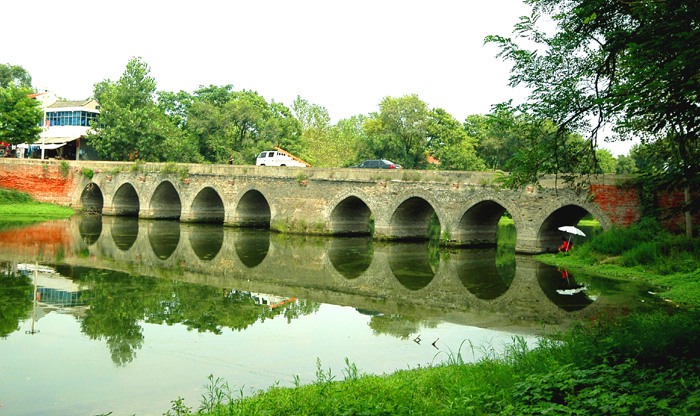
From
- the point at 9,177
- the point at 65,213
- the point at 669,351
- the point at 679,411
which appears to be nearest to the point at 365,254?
the point at 669,351

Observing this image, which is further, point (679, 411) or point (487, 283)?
point (487, 283)

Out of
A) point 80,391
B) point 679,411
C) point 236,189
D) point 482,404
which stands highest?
point 236,189

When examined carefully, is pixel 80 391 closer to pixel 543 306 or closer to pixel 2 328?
pixel 2 328

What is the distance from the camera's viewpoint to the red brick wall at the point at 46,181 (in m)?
34.6

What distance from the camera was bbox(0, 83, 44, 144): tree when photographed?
1451 inches

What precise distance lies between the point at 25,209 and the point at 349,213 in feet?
61.8

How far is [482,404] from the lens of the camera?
5840 millimetres

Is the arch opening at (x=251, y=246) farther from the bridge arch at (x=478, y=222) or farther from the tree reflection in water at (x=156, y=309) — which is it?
the bridge arch at (x=478, y=222)

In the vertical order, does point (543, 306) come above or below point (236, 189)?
below

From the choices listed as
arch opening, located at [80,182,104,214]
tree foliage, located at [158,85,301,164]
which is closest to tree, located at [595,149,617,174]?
tree foliage, located at [158,85,301,164]

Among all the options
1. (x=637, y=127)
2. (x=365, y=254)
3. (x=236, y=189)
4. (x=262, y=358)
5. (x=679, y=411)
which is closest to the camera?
(x=679, y=411)

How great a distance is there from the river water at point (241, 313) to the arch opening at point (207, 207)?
882 centimetres

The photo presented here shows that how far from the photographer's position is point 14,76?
62.5 meters

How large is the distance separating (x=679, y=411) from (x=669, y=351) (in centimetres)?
178
